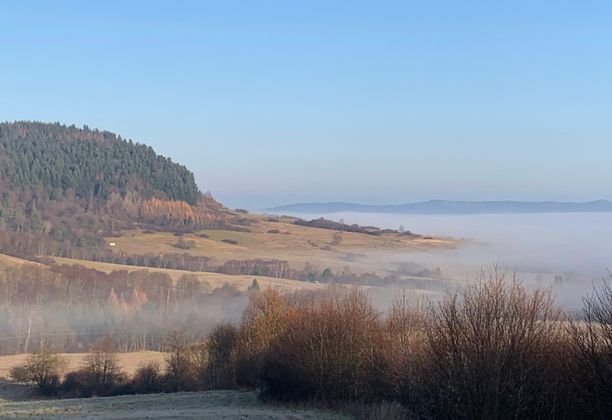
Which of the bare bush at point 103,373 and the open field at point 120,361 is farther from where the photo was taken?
the open field at point 120,361

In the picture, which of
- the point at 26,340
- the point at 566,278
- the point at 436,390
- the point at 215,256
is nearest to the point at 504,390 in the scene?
the point at 436,390

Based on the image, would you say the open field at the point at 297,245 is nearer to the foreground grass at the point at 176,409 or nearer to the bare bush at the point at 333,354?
the foreground grass at the point at 176,409

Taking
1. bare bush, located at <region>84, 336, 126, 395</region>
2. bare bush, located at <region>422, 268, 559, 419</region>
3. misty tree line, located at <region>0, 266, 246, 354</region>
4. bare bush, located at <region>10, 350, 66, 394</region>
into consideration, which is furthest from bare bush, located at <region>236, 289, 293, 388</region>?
misty tree line, located at <region>0, 266, 246, 354</region>

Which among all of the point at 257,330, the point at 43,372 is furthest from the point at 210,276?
the point at 257,330

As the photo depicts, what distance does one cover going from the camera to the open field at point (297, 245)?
130 m

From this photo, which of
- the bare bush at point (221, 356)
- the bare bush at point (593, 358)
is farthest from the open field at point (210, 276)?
the bare bush at point (593, 358)

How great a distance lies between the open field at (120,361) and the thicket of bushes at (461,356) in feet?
106

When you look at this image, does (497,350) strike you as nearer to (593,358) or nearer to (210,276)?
(593,358)

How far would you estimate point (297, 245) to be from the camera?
475ft

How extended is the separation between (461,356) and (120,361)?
55.6m

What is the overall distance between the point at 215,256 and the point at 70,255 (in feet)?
89.9

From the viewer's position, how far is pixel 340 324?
117 ft

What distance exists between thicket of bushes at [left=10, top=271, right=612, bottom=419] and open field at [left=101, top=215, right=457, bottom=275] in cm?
8247

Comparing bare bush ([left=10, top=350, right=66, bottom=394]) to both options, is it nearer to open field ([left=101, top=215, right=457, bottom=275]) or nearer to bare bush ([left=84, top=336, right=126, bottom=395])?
bare bush ([left=84, top=336, right=126, bottom=395])
